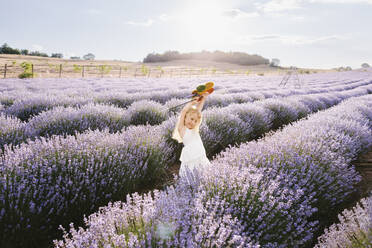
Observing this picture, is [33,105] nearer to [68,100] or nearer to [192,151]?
[68,100]

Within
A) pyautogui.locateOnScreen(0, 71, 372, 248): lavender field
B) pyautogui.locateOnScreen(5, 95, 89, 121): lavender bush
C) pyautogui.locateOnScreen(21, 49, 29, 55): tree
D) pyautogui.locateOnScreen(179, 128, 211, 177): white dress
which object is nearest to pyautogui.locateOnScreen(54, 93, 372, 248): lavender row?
pyautogui.locateOnScreen(0, 71, 372, 248): lavender field

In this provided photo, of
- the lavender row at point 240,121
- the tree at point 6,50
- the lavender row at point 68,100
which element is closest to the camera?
the lavender row at point 240,121

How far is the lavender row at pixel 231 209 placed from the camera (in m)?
1.21

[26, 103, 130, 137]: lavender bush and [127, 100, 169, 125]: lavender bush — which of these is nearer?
[26, 103, 130, 137]: lavender bush

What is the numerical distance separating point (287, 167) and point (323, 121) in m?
1.86

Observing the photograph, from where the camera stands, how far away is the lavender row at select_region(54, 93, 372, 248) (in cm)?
121

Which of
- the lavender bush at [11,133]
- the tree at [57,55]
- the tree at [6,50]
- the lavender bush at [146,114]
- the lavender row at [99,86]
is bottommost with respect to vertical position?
the lavender bush at [11,133]

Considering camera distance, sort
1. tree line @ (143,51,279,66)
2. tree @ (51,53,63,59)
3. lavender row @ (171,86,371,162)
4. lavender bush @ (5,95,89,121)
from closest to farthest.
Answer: lavender row @ (171,86,371,162)
lavender bush @ (5,95,89,121)
tree @ (51,53,63,59)
tree line @ (143,51,279,66)

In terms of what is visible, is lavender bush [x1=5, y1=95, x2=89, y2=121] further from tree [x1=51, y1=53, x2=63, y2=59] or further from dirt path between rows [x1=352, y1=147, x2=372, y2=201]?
tree [x1=51, y1=53, x2=63, y2=59]

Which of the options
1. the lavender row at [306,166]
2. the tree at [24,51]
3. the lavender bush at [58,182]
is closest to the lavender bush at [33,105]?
the lavender bush at [58,182]

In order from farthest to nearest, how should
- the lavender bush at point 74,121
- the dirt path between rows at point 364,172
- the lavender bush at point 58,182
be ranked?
the lavender bush at point 74,121 < the dirt path between rows at point 364,172 < the lavender bush at point 58,182

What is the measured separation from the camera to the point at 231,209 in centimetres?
147

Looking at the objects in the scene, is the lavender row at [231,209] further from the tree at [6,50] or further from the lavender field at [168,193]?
the tree at [6,50]

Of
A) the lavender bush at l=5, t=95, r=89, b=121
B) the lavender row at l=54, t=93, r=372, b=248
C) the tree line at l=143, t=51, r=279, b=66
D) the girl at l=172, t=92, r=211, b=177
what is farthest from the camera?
the tree line at l=143, t=51, r=279, b=66
